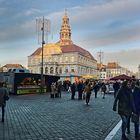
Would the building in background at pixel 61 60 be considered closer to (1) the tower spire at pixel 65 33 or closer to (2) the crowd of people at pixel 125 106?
(1) the tower spire at pixel 65 33

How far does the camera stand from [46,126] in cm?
1273

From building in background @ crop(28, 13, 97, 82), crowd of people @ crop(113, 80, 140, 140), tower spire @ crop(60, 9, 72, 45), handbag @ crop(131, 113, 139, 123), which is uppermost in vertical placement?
tower spire @ crop(60, 9, 72, 45)

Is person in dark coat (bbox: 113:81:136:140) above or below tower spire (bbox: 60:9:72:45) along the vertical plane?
below

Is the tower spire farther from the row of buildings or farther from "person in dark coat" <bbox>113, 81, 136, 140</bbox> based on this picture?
"person in dark coat" <bbox>113, 81, 136, 140</bbox>

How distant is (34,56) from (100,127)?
14850 centimetres

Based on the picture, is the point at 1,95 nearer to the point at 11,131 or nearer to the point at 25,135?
the point at 11,131

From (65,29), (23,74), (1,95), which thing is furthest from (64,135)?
(65,29)

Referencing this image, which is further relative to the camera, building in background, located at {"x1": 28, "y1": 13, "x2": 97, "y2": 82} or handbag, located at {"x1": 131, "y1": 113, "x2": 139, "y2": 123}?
building in background, located at {"x1": 28, "y1": 13, "x2": 97, "y2": 82}

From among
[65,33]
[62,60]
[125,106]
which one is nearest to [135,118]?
[125,106]

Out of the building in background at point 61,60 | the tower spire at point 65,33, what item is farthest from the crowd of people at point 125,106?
the tower spire at point 65,33

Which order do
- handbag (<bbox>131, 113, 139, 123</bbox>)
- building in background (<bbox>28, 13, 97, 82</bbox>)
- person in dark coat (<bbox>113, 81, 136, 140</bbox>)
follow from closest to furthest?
person in dark coat (<bbox>113, 81, 136, 140</bbox>) → handbag (<bbox>131, 113, 139, 123</bbox>) → building in background (<bbox>28, 13, 97, 82</bbox>)

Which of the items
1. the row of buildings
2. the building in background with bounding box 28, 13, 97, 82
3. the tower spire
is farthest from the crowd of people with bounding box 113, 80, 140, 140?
the tower spire

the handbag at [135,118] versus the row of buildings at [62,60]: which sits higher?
the row of buildings at [62,60]

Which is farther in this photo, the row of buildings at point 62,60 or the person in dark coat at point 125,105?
the row of buildings at point 62,60
